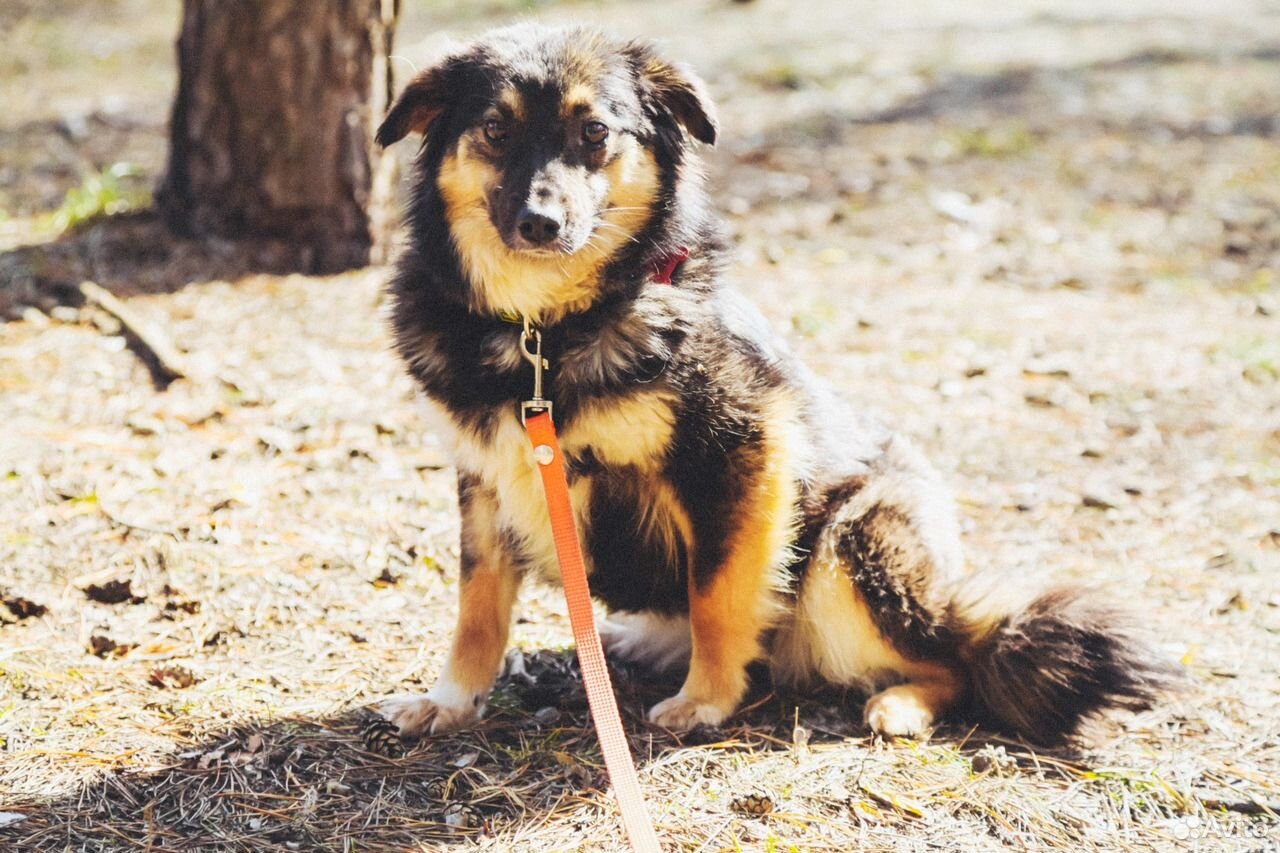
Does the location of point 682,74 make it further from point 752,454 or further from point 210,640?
point 210,640

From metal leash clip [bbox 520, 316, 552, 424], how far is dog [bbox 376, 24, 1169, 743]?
1.4 inches

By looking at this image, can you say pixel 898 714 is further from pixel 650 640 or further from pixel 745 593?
pixel 650 640

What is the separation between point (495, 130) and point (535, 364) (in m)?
0.65

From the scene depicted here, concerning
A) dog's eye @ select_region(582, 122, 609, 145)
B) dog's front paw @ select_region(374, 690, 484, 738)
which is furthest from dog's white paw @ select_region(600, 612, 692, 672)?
dog's eye @ select_region(582, 122, 609, 145)

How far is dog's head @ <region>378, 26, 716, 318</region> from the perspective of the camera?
2.98 metres

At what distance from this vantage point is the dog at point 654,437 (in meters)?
2.95

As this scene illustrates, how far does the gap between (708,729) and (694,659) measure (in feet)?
0.64

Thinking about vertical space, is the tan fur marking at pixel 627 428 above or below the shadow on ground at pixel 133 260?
above

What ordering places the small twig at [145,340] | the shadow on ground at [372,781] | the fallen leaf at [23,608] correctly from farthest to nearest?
the small twig at [145,340] < the fallen leaf at [23,608] < the shadow on ground at [372,781]

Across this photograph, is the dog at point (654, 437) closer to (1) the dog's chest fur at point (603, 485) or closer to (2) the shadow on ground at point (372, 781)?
(1) the dog's chest fur at point (603, 485)

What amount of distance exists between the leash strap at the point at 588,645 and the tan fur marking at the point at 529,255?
0.38m

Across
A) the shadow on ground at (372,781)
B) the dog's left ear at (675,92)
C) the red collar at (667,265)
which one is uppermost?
the dog's left ear at (675,92)

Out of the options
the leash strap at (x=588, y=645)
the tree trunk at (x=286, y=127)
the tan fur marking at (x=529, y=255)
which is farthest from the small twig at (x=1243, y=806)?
the tree trunk at (x=286, y=127)

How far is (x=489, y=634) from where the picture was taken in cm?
322
